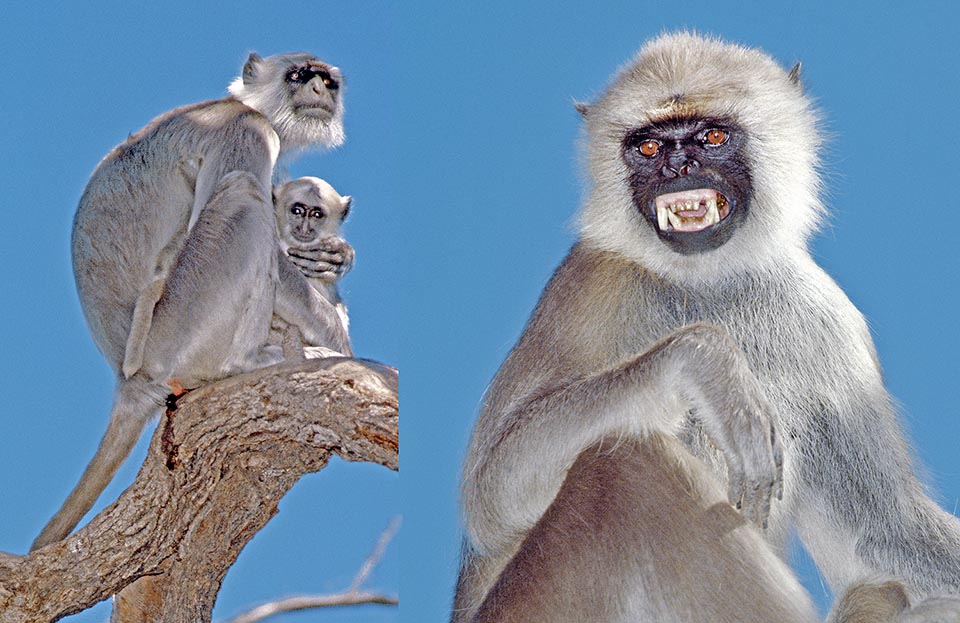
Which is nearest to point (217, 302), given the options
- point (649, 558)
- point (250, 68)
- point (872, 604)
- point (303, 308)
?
point (303, 308)

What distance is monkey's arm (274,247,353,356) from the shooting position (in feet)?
19.9

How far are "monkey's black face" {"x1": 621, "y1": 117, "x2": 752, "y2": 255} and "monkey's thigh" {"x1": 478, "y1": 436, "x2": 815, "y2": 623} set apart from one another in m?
0.66

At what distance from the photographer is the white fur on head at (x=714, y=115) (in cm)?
385

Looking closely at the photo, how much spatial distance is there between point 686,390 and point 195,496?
223 centimetres

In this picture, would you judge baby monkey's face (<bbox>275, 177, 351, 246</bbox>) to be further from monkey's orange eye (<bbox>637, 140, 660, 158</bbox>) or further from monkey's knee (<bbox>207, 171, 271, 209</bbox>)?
monkey's orange eye (<bbox>637, 140, 660, 158</bbox>)

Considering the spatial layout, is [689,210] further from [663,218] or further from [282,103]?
[282,103]

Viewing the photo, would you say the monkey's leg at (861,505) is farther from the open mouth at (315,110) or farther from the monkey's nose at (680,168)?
the open mouth at (315,110)

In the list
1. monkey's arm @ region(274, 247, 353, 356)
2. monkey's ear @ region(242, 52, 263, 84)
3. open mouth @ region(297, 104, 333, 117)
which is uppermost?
monkey's ear @ region(242, 52, 263, 84)

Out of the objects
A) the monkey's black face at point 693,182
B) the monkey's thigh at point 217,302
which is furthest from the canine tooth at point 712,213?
the monkey's thigh at point 217,302

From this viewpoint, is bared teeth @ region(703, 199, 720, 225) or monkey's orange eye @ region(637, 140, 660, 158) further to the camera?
monkey's orange eye @ region(637, 140, 660, 158)

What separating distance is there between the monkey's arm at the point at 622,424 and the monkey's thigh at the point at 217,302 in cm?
218

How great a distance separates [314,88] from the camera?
7.12 m

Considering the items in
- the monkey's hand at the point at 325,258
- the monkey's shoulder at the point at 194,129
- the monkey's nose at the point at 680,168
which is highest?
the monkey's shoulder at the point at 194,129

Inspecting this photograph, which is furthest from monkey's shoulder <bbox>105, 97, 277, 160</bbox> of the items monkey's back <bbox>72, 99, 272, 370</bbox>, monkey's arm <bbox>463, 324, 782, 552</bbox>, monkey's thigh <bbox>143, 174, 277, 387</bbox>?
monkey's arm <bbox>463, 324, 782, 552</bbox>
